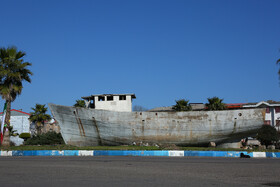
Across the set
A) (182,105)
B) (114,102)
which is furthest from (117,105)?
(182,105)

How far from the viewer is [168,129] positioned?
29.4 metres

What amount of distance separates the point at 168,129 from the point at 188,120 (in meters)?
2.29

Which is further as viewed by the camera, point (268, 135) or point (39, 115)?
point (39, 115)

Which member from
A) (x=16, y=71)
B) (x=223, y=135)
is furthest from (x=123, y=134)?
(x=16, y=71)

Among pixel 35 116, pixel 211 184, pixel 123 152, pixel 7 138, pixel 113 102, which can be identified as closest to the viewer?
pixel 211 184

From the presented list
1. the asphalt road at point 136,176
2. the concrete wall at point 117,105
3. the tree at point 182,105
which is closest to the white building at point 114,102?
the concrete wall at point 117,105

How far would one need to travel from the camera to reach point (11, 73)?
93.6 ft

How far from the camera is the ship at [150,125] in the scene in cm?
2908

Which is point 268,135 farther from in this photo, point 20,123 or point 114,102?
point 20,123

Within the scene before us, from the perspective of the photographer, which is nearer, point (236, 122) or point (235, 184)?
point (235, 184)

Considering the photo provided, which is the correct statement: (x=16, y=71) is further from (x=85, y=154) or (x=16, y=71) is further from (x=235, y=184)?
(x=235, y=184)

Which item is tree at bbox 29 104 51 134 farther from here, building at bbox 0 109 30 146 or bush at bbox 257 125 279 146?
bush at bbox 257 125 279 146

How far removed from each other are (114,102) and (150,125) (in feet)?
17.9

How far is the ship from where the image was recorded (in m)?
29.1
